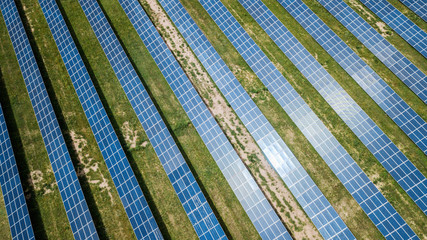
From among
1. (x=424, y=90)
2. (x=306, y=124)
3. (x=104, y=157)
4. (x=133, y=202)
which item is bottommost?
(x=424, y=90)

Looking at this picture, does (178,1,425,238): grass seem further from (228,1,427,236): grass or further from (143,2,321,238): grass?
(143,2,321,238): grass

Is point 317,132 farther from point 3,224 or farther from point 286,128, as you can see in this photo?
point 3,224

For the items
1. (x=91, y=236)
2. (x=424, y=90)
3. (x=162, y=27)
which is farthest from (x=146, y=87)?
(x=424, y=90)

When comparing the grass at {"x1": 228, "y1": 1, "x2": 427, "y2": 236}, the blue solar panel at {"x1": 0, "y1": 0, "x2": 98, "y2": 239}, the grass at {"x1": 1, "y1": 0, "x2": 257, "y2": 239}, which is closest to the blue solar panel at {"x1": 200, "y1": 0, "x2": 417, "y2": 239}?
the grass at {"x1": 228, "y1": 1, "x2": 427, "y2": 236}

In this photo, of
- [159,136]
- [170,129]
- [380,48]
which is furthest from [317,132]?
[159,136]

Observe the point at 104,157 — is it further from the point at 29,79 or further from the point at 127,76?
the point at 29,79

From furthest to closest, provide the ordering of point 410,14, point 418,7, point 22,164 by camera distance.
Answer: point 410,14, point 418,7, point 22,164
